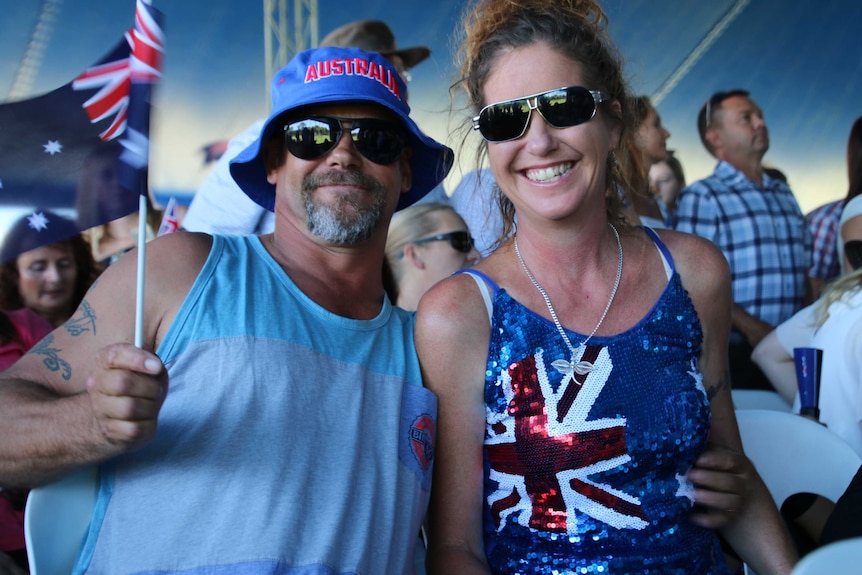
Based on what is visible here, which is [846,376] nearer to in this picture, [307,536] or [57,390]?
[307,536]

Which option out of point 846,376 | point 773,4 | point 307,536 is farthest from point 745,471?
point 773,4

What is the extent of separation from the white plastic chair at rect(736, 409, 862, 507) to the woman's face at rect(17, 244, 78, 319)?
10.0 feet

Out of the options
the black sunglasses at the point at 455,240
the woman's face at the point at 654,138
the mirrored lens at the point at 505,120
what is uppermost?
the woman's face at the point at 654,138

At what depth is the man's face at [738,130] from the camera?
5336 millimetres

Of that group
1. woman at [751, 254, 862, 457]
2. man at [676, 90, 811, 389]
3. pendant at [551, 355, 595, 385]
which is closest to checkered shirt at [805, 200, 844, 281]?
man at [676, 90, 811, 389]

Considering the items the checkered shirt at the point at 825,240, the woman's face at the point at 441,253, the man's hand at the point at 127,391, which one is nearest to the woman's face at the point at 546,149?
the man's hand at the point at 127,391

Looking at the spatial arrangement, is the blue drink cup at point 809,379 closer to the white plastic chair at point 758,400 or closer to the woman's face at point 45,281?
the white plastic chair at point 758,400

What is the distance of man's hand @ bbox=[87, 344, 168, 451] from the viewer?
4.32ft

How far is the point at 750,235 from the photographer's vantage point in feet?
16.3

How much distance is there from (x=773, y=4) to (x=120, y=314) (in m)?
8.00

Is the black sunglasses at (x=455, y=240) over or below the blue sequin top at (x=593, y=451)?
over

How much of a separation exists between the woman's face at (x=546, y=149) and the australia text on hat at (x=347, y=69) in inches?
14.2

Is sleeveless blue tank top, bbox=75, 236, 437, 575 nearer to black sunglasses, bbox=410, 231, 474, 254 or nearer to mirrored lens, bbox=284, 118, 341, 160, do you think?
mirrored lens, bbox=284, 118, 341, 160

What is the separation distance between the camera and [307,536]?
1583 mm
